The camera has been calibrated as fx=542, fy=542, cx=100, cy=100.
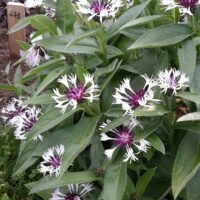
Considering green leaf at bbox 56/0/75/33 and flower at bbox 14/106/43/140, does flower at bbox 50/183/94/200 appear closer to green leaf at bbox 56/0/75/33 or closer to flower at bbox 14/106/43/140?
flower at bbox 14/106/43/140

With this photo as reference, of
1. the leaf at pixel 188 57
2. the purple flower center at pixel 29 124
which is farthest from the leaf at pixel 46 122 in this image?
the leaf at pixel 188 57

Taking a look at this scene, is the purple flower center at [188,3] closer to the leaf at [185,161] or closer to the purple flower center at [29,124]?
the leaf at [185,161]

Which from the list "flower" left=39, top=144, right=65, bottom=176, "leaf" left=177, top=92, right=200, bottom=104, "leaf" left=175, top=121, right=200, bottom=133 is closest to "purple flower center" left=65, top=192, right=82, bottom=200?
"flower" left=39, top=144, right=65, bottom=176

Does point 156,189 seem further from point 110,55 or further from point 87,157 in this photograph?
point 110,55

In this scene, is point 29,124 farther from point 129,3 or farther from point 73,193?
point 129,3

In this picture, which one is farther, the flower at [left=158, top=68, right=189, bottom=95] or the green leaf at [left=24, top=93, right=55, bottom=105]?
the green leaf at [left=24, top=93, right=55, bottom=105]

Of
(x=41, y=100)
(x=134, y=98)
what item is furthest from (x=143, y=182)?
(x=41, y=100)
